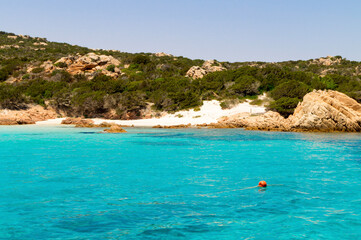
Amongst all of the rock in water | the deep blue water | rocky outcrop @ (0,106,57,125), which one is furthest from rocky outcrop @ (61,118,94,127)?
the deep blue water

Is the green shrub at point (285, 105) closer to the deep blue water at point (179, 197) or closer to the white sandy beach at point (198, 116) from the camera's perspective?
the white sandy beach at point (198, 116)

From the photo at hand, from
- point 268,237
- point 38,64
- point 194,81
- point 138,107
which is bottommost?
point 268,237

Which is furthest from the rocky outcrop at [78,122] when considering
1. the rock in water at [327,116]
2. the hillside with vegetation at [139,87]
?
the rock in water at [327,116]

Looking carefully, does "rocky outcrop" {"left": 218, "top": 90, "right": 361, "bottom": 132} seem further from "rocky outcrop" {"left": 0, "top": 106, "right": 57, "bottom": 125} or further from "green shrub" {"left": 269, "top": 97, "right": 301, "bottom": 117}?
"rocky outcrop" {"left": 0, "top": 106, "right": 57, "bottom": 125}

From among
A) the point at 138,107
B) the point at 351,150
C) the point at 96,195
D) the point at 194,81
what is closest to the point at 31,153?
the point at 96,195

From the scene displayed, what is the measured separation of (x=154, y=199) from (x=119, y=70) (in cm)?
7658

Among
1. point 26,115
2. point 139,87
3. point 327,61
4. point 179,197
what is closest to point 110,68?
point 139,87

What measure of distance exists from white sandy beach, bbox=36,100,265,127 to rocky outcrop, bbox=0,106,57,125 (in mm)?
2697

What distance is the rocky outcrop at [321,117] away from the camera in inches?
1537

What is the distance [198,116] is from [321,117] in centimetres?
2059

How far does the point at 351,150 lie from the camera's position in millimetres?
23297

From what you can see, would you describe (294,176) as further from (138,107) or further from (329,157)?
(138,107)

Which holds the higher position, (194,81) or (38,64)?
(38,64)

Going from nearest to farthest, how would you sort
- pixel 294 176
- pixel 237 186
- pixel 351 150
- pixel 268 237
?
pixel 268 237 < pixel 237 186 < pixel 294 176 < pixel 351 150
